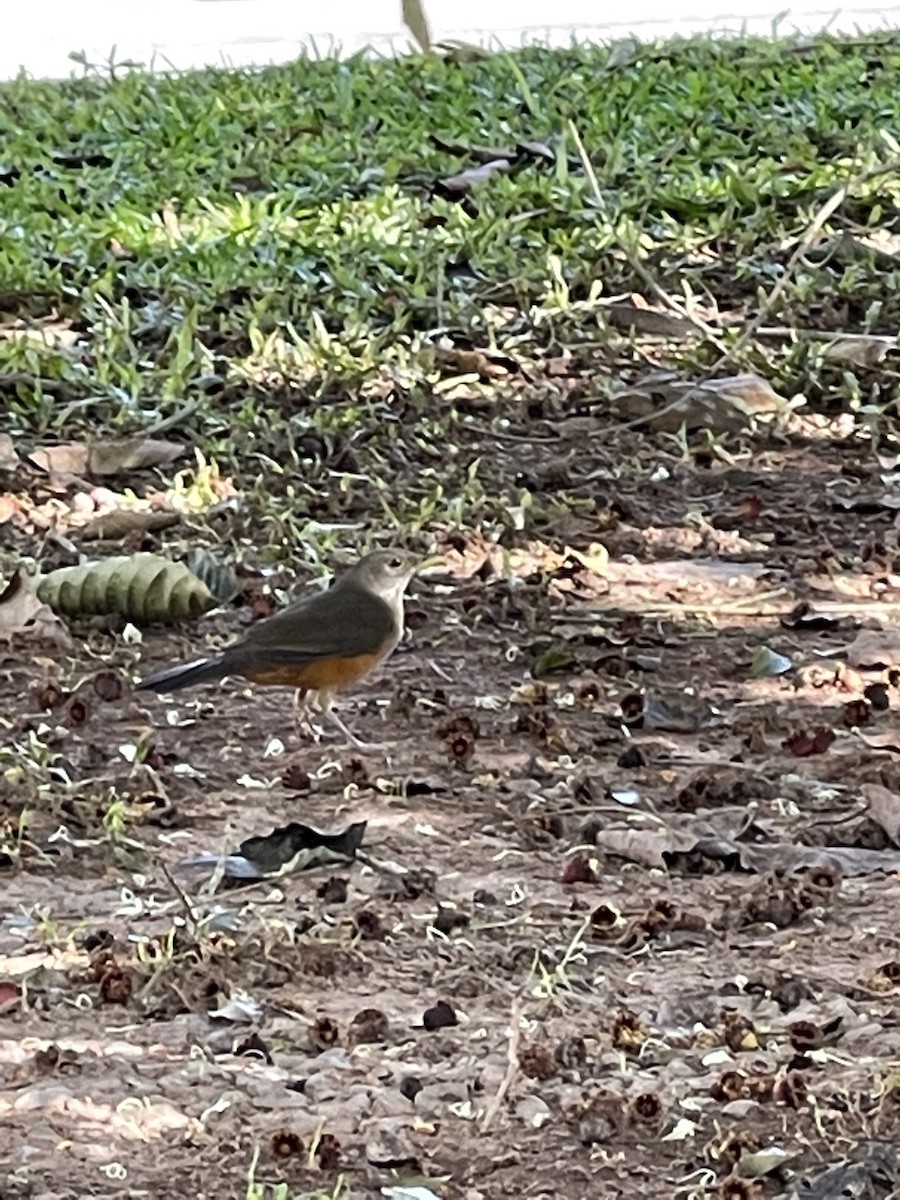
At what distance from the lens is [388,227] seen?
7.37 metres

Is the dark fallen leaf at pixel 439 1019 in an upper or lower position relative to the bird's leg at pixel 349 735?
lower

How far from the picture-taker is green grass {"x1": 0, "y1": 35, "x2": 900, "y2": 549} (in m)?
6.28

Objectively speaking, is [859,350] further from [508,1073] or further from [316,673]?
[508,1073]

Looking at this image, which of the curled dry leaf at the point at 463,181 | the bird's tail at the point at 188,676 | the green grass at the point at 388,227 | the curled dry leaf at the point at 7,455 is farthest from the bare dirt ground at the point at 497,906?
the curled dry leaf at the point at 463,181

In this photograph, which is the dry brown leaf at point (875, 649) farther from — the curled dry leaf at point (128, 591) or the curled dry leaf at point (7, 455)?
the curled dry leaf at point (7, 455)

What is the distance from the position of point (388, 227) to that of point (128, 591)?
2754 mm

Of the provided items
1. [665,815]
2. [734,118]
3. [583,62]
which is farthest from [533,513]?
[583,62]

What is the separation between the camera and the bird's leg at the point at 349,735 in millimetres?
4309

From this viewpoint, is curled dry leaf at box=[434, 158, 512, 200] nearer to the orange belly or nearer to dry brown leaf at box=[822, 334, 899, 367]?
dry brown leaf at box=[822, 334, 899, 367]

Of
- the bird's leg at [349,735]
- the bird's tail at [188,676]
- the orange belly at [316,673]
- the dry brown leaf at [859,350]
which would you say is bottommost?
the bird's leg at [349,735]

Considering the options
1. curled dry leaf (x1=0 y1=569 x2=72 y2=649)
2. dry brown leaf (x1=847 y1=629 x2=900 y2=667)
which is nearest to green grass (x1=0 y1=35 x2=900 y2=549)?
curled dry leaf (x1=0 y1=569 x2=72 y2=649)

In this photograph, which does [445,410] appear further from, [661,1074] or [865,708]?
[661,1074]

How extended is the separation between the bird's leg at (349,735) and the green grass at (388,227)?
123 centimetres

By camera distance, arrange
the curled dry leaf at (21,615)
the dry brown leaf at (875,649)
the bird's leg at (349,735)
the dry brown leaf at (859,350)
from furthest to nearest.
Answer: the dry brown leaf at (859,350), the curled dry leaf at (21,615), the dry brown leaf at (875,649), the bird's leg at (349,735)
